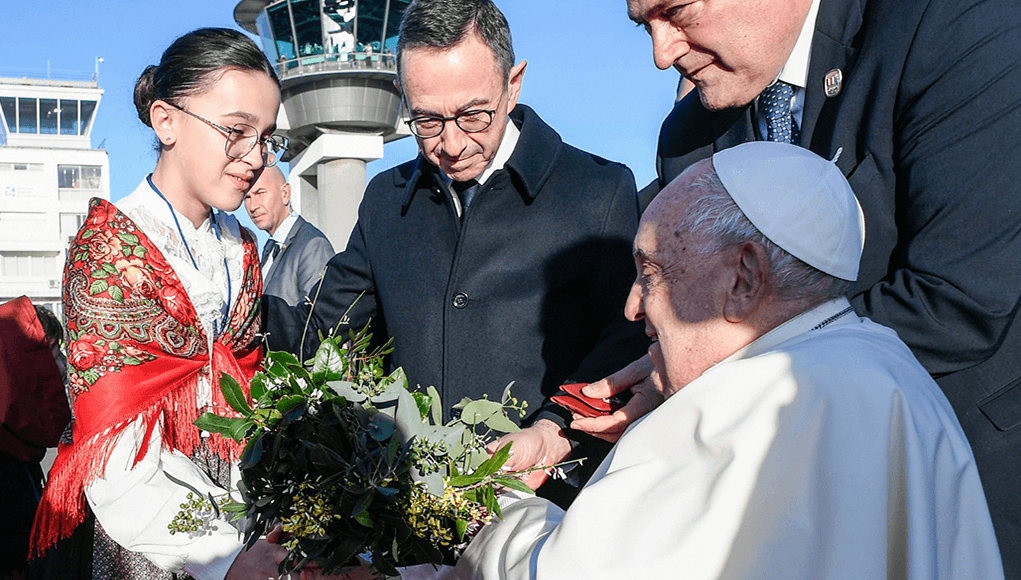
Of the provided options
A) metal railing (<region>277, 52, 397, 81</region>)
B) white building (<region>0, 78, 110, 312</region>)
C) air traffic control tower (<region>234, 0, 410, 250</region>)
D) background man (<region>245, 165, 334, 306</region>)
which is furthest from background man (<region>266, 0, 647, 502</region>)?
white building (<region>0, 78, 110, 312</region>)

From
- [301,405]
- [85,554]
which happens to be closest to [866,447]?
[301,405]

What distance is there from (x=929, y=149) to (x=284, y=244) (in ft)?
18.6

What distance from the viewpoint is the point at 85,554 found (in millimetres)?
2523

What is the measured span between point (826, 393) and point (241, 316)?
1880mm

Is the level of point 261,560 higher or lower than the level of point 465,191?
lower

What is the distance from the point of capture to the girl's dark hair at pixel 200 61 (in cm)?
266

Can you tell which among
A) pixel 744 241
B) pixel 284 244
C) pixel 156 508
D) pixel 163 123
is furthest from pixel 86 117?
pixel 744 241

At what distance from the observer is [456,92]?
277 centimetres

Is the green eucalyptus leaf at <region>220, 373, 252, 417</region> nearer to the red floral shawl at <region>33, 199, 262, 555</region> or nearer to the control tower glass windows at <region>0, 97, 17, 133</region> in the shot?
the red floral shawl at <region>33, 199, 262, 555</region>

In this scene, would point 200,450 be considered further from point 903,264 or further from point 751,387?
point 903,264

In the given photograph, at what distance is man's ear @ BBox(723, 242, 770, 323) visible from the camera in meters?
1.89

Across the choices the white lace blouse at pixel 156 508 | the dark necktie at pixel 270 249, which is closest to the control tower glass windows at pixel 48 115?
the dark necktie at pixel 270 249

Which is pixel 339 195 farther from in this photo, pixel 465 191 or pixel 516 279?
pixel 516 279

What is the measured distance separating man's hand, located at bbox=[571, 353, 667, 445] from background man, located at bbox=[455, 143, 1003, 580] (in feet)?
0.91
